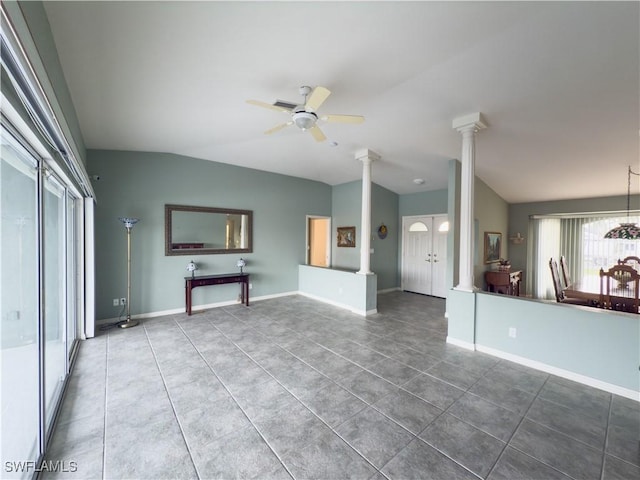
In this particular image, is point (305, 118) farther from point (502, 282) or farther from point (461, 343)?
point (502, 282)

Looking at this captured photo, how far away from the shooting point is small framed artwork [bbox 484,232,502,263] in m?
5.57

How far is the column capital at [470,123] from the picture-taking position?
317 cm

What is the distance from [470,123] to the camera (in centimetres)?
322

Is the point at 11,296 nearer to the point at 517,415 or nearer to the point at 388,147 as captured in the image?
the point at 517,415

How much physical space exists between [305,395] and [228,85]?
2976 mm

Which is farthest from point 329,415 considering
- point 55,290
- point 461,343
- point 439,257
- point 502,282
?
point 439,257

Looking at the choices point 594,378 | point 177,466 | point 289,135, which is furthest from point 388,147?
point 177,466

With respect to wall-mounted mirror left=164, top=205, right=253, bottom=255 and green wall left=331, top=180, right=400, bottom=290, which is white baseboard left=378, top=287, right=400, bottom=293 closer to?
green wall left=331, top=180, right=400, bottom=290

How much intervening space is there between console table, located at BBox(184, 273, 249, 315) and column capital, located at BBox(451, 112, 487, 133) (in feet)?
13.9

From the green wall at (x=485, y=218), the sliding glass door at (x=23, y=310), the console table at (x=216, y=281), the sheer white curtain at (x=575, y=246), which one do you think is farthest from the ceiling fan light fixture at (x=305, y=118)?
the sheer white curtain at (x=575, y=246)

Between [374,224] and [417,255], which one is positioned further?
[417,255]

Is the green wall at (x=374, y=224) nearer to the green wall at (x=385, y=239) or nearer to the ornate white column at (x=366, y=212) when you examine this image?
the green wall at (x=385, y=239)

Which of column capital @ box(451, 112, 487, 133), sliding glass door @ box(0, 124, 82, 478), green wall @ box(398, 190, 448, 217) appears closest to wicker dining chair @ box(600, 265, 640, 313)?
column capital @ box(451, 112, 487, 133)

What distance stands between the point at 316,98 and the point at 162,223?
147 inches
